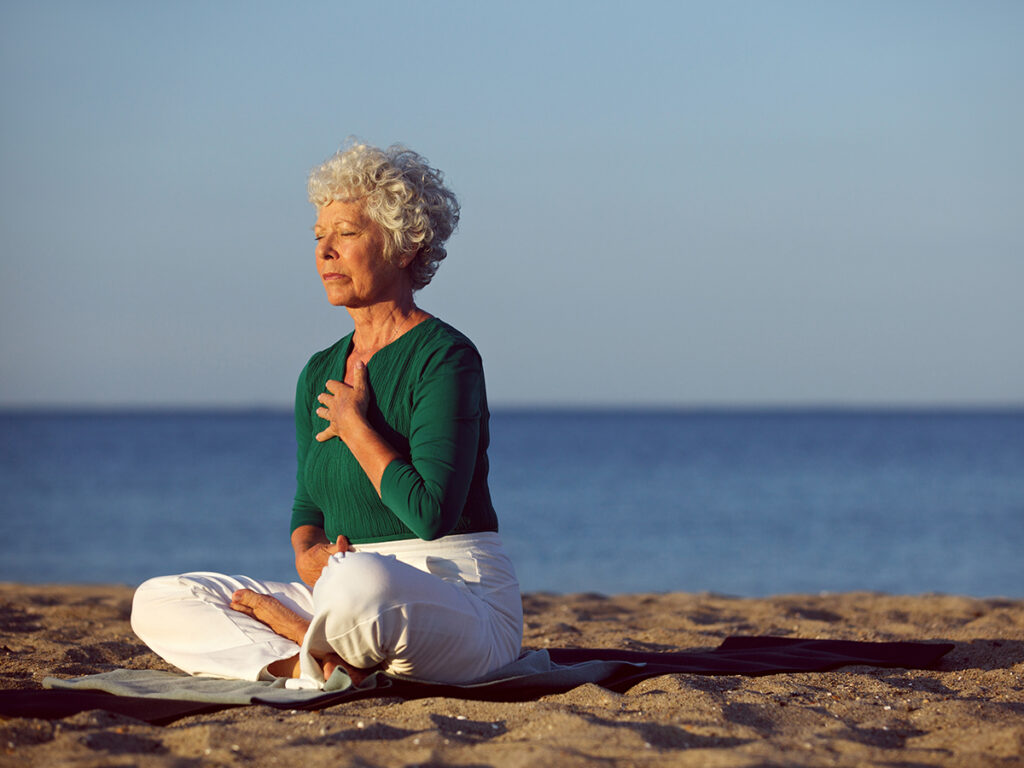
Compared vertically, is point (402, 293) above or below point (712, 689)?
above

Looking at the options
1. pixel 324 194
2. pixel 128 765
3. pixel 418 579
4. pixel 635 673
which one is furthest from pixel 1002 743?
pixel 324 194

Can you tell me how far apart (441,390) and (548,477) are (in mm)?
35030

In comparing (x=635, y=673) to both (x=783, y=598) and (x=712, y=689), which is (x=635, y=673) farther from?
(x=783, y=598)

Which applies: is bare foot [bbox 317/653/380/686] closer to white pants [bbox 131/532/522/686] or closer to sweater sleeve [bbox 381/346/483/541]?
white pants [bbox 131/532/522/686]

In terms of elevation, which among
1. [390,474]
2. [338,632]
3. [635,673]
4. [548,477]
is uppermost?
[390,474]

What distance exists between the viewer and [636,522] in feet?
78.0

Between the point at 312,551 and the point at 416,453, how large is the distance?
0.68 m

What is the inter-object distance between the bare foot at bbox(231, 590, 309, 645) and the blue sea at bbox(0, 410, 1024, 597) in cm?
954

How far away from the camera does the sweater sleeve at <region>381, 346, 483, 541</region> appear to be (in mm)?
3604

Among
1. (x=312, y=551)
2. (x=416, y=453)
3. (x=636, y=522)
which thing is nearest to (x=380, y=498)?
(x=416, y=453)

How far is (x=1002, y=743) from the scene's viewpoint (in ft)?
10.3

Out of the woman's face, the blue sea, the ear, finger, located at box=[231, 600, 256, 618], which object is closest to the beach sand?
finger, located at box=[231, 600, 256, 618]

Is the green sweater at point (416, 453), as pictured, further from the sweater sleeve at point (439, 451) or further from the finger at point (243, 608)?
the finger at point (243, 608)

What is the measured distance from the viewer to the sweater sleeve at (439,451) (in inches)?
142
